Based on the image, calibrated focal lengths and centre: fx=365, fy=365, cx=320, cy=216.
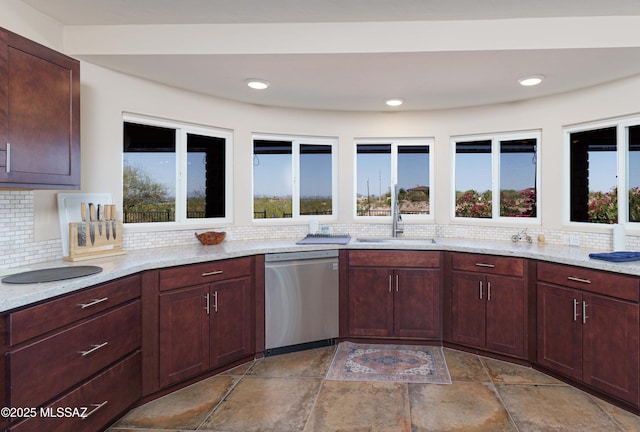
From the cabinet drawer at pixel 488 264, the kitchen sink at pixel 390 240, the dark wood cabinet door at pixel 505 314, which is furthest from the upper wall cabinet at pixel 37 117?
the dark wood cabinet door at pixel 505 314

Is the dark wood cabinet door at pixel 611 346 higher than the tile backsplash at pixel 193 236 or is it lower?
lower

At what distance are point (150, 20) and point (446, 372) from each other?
130 inches

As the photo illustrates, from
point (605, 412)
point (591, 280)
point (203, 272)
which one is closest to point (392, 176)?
point (591, 280)

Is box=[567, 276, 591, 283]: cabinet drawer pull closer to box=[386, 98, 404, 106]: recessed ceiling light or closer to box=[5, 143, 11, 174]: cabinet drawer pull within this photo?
box=[386, 98, 404, 106]: recessed ceiling light

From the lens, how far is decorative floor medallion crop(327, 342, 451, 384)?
273 cm

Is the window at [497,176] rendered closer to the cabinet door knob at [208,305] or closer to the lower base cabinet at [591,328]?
the lower base cabinet at [591,328]

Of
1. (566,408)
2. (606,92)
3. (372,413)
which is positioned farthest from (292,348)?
(606,92)

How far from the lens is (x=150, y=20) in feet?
8.07

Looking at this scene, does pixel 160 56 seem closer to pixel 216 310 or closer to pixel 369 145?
pixel 216 310

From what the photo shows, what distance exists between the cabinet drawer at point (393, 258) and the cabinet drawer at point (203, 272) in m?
0.98

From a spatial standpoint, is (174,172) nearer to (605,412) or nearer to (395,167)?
(395,167)

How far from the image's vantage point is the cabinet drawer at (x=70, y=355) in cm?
158

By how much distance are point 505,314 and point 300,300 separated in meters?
1.69

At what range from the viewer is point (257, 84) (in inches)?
119
